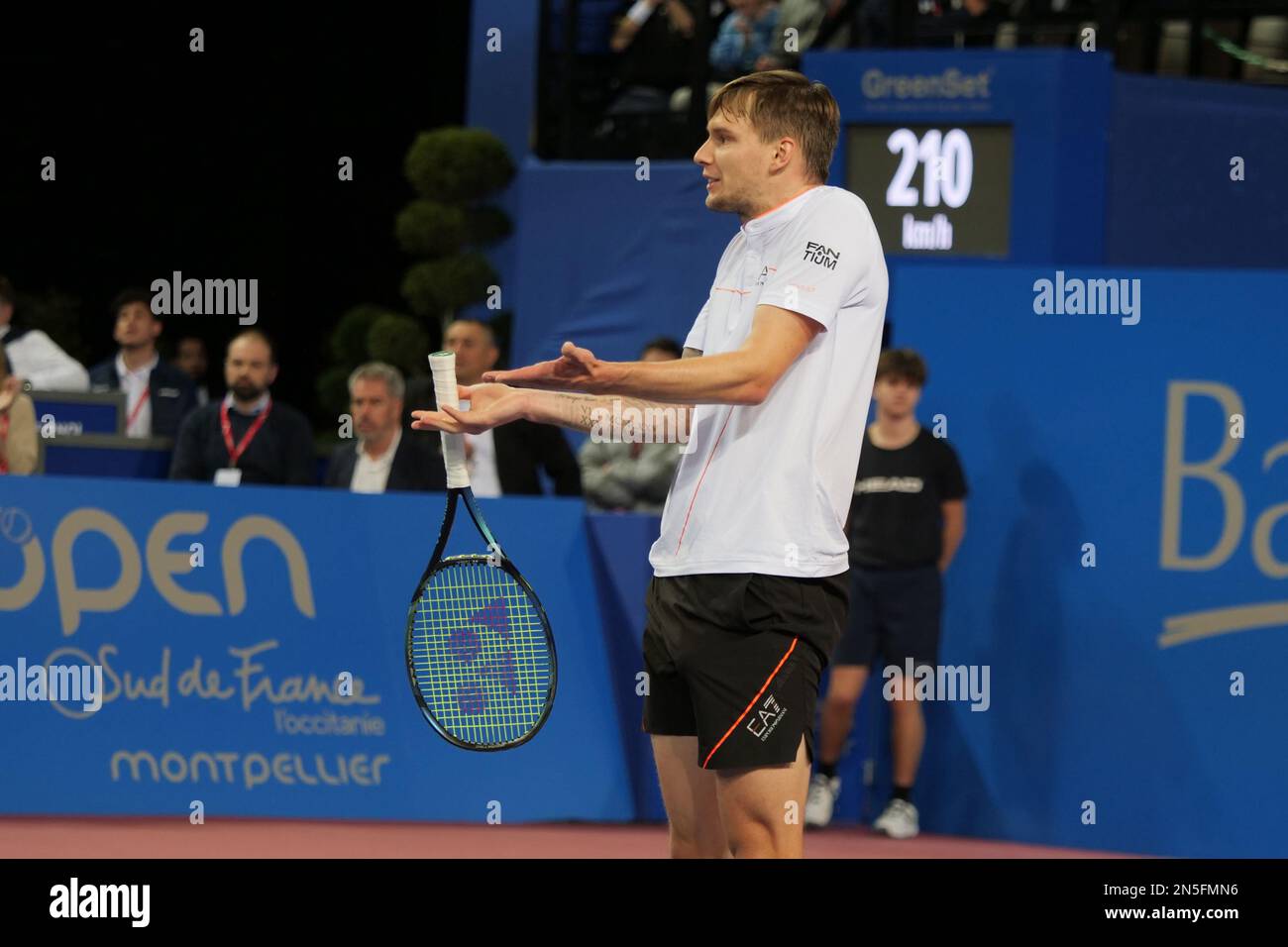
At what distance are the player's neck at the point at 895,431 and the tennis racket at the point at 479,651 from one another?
7.54 ft

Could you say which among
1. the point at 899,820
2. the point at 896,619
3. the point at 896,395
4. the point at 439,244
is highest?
the point at 439,244

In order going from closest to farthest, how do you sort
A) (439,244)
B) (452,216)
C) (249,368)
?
(249,368)
(452,216)
(439,244)

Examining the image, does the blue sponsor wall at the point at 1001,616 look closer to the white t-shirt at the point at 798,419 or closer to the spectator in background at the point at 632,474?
the spectator in background at the point at 632,474

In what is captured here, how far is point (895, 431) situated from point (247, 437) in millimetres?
2697

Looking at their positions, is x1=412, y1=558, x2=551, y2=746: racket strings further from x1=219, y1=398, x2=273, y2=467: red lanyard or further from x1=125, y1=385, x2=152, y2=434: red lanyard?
x1=125, y1=385, x2=152, y2=434: red lanyard

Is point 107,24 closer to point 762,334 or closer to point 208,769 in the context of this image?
point 208,769

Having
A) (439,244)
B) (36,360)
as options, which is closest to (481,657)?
(36,360)

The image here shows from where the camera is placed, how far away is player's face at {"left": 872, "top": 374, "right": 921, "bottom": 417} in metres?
7.81

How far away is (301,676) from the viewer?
748 centimetres

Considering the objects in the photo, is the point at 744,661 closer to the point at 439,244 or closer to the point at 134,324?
the point at 134,324

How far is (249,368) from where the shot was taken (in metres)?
8.92

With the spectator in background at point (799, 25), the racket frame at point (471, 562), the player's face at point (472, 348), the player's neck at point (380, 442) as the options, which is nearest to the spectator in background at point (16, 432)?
the player's neck at point (380, 442)

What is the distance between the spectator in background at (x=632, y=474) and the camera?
9031 mm
